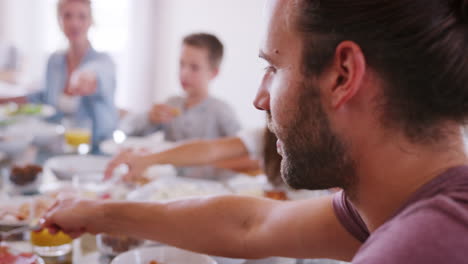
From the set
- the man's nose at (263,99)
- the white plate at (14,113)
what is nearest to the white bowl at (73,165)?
the white plate at (14,113)

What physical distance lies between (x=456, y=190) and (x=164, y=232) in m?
0.64

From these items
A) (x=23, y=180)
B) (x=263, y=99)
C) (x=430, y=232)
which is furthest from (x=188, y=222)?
(x=23, y=180)

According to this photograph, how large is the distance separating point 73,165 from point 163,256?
897 millimetres

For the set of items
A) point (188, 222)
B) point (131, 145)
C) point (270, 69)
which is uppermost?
point (270, 69)

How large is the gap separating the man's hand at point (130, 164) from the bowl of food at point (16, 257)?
60 centimetres

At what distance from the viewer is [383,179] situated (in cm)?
74

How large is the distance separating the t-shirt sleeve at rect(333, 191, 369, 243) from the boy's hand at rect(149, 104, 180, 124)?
5.33 feet

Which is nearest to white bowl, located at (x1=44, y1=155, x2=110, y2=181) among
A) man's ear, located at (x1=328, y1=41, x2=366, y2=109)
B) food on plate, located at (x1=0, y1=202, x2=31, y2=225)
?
food on plate, located at (x1=0, y1=202, x2=31, y2=225)

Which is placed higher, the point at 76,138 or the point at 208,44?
the point at 208,44

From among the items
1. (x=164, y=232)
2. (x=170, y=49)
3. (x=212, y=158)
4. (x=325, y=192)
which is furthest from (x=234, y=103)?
(x=164, y=232)

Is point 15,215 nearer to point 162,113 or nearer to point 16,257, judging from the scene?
point 16,257

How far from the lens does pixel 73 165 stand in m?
1.89

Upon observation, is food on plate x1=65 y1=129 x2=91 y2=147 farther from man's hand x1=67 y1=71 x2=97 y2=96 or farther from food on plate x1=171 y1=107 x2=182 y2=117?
food on plate x1=171 y1=107 x2=182 y2=117

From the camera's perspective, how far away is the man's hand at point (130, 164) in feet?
5.47
